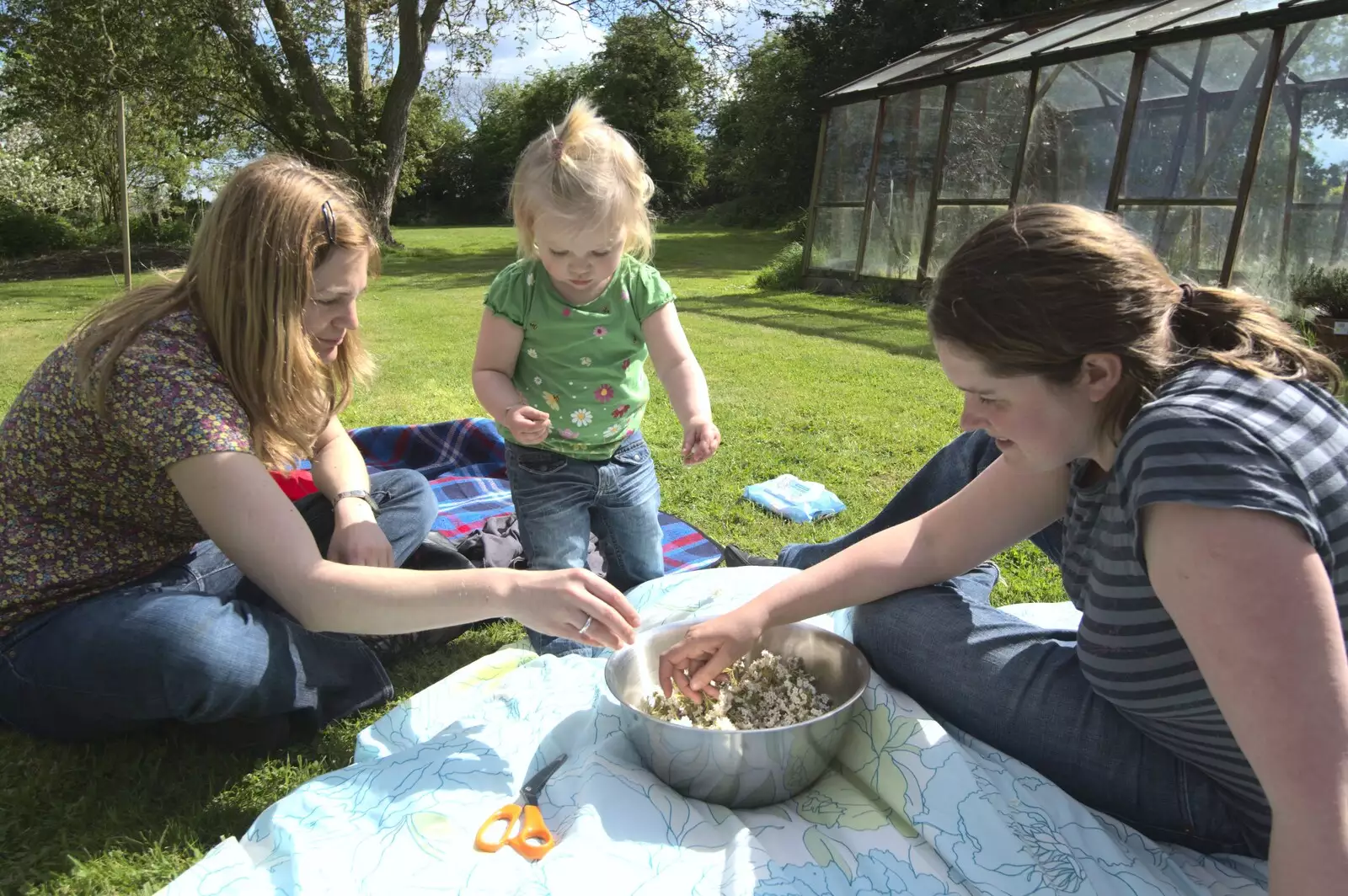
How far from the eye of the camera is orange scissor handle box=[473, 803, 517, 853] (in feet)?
5.16

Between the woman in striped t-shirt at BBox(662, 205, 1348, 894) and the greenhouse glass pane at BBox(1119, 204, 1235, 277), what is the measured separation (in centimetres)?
708

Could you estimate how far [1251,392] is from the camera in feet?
3.98

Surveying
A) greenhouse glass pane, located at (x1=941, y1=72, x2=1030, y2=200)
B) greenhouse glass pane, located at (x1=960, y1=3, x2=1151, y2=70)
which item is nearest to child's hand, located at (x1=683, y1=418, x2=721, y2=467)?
greenhouse glass pane, located at (x1=941, y1=72, x2=1030, y2=200)

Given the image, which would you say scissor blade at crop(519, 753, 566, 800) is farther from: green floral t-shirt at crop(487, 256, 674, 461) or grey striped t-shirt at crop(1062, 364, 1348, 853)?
green floral t-shirt at crop(487, 256, 674, 461)

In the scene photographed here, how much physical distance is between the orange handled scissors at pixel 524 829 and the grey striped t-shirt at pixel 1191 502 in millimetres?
958

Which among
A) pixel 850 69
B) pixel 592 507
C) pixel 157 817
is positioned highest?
pixel 850 69

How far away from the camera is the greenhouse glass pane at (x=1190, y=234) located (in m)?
7.79

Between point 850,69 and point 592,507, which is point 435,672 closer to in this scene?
point 592,507

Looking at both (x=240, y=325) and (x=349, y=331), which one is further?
(x=349, y=331)

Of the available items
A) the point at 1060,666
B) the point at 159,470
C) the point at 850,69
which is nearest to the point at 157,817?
the point at 159,470

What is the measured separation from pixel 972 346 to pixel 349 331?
4.80ft

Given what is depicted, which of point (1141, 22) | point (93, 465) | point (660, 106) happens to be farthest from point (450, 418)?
point (660, 106)

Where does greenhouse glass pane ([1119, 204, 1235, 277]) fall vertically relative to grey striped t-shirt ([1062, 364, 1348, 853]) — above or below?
above

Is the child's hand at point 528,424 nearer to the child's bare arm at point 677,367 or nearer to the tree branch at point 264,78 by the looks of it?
the child's bare arm at point 677,367
